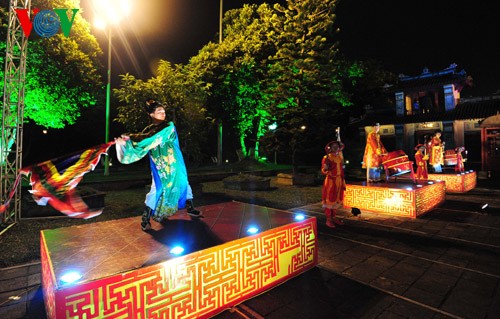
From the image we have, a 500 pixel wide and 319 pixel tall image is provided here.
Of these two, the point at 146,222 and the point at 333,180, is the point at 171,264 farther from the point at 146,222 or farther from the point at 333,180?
the point at 333,180

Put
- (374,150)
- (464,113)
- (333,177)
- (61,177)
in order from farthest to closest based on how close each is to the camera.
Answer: (464,113), (374,150), (333,177), (61,177)

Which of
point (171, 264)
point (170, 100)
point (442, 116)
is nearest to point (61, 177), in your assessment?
point (171, 264)

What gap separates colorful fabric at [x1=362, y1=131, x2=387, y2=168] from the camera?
7.46 meters

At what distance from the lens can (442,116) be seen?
2145 centimetres

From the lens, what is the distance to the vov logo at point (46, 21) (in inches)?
245

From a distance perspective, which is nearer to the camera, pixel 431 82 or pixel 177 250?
pixel 177 250

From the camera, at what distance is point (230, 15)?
66.2ft

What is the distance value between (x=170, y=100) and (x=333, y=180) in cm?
908

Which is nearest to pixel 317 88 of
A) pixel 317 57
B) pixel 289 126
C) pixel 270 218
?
pixel 317 57

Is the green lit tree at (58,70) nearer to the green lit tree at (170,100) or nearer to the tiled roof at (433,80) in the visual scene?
the green lit tree at (170,100)

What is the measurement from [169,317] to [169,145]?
87.7 inches

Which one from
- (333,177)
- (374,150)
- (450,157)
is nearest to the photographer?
(333,177)

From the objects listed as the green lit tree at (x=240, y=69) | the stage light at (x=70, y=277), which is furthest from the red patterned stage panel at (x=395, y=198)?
the green lit tree at (x=240, y=69)

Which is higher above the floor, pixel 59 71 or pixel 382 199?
pixel 59 71
